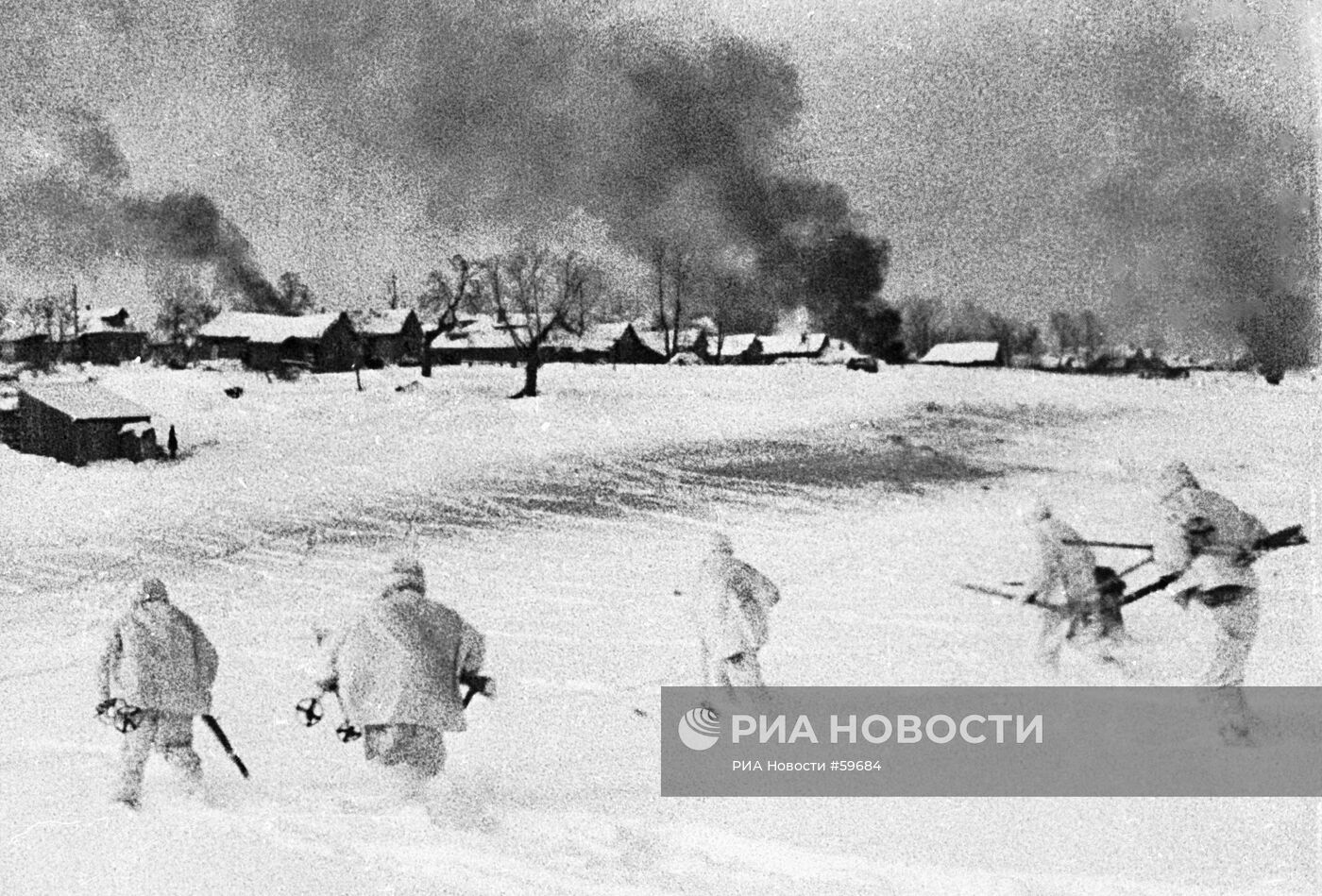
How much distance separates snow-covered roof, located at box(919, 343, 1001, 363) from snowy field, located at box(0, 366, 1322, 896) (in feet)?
0.22

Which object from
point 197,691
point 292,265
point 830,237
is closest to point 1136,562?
point 830,237

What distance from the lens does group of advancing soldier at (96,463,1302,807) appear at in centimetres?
290

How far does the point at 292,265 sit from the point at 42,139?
1.17m

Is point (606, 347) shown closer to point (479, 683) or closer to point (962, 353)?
point (962, 353)

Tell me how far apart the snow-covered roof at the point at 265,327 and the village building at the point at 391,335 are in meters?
0.14

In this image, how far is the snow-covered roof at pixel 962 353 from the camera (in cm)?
401

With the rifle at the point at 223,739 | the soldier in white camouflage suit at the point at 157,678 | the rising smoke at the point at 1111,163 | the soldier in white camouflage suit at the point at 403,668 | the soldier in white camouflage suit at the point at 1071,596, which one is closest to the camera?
the soldier in white camouflage suit at the point at 403,668

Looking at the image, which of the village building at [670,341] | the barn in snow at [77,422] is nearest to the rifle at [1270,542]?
the village building at [670,341]

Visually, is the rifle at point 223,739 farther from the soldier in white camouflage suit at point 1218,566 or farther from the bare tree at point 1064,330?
the bare tree at point 1064,330

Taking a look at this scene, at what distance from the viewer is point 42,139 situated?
4.02 meters

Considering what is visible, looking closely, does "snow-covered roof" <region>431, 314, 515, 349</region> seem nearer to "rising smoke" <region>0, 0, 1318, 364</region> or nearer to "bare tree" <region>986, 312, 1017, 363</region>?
"rising smoke" <region>0, 0, 1318, 364</region>

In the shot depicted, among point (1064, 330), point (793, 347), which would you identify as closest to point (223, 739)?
point (793, 347)

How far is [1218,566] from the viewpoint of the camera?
3344 mm

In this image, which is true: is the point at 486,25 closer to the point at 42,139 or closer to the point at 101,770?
the point at 42,139
